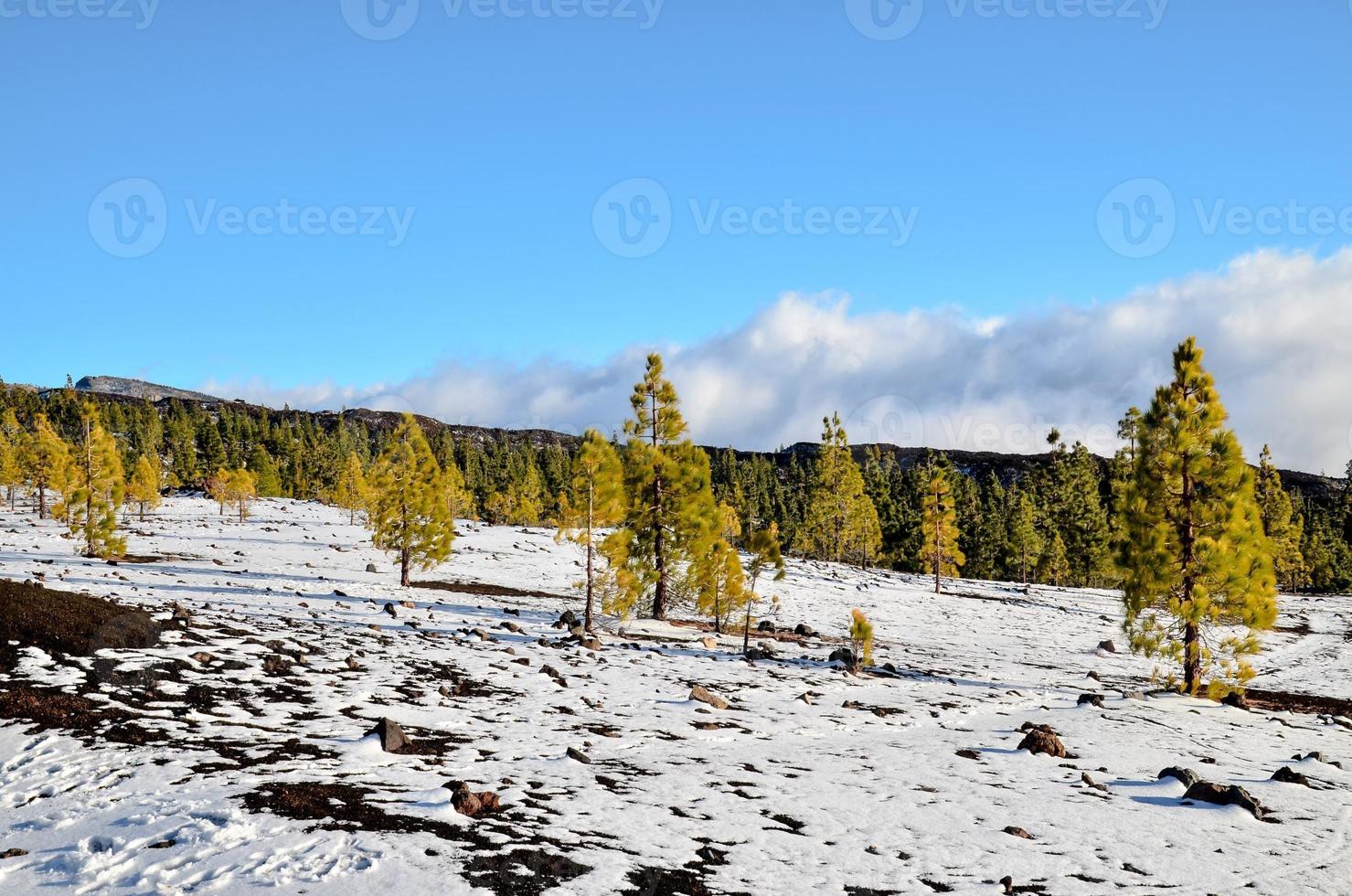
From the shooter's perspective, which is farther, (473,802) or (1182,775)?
(1182,775)

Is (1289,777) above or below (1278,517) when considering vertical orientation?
below

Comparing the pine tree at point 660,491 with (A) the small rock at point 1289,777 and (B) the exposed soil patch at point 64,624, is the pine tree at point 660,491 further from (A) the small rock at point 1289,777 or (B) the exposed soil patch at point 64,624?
(A) the small rock at point 1289,777

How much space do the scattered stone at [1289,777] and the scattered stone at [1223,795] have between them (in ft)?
7.13

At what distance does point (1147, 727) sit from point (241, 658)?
21.1 m

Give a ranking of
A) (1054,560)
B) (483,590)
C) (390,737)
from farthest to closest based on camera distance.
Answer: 1. (1054,560)
2. (483,590)
3. (390,737)

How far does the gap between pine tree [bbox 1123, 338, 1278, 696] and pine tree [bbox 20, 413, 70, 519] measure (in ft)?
240

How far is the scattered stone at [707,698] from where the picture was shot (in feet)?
57.3

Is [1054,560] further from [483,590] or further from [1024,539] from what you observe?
[483,590]

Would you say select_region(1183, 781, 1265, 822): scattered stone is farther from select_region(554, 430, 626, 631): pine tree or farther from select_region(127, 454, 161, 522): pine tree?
select_region(127, 454, 161, 522): pine tree

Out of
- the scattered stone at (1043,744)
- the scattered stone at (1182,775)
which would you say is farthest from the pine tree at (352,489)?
the scattered stone at (1182,775)

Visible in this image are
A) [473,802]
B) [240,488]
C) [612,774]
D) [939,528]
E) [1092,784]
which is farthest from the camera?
[240,488]

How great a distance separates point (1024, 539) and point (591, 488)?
199 ft

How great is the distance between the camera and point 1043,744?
14.7m

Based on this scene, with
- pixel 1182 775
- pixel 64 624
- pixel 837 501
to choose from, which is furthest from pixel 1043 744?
pixel 837 501
